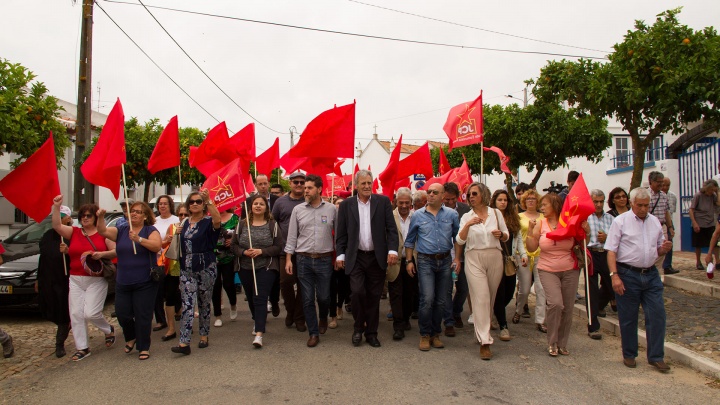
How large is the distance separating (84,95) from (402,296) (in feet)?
32.9

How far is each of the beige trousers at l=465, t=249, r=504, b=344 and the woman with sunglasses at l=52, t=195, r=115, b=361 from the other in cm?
391

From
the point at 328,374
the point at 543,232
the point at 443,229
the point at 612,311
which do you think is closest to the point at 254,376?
the point at 328,374

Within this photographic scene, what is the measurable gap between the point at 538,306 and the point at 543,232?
59.7 inches

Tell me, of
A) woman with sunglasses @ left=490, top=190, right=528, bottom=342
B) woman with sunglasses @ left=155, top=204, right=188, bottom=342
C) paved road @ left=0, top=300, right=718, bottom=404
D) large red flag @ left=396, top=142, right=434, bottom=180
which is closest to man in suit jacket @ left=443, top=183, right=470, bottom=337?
paved road @ left=0, top=300, right=718, bottom=404

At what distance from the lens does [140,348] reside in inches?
234

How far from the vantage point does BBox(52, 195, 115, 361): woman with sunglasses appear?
5941 mm

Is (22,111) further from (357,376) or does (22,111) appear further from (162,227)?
(357,376)

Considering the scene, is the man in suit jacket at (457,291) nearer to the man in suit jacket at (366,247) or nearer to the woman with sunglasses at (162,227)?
the man in suit jacket at (366,247)

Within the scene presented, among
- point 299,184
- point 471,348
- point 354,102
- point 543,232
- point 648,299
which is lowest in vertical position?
point 471,348

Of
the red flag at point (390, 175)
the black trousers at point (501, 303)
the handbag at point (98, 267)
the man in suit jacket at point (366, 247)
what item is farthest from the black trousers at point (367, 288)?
the handbag at point (98, 267)

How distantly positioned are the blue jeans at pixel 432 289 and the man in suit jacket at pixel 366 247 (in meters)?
0.40

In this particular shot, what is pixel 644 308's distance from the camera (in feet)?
17.8

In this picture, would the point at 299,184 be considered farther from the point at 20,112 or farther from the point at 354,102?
the point at 20,112

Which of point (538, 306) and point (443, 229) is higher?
point (443, 229)
